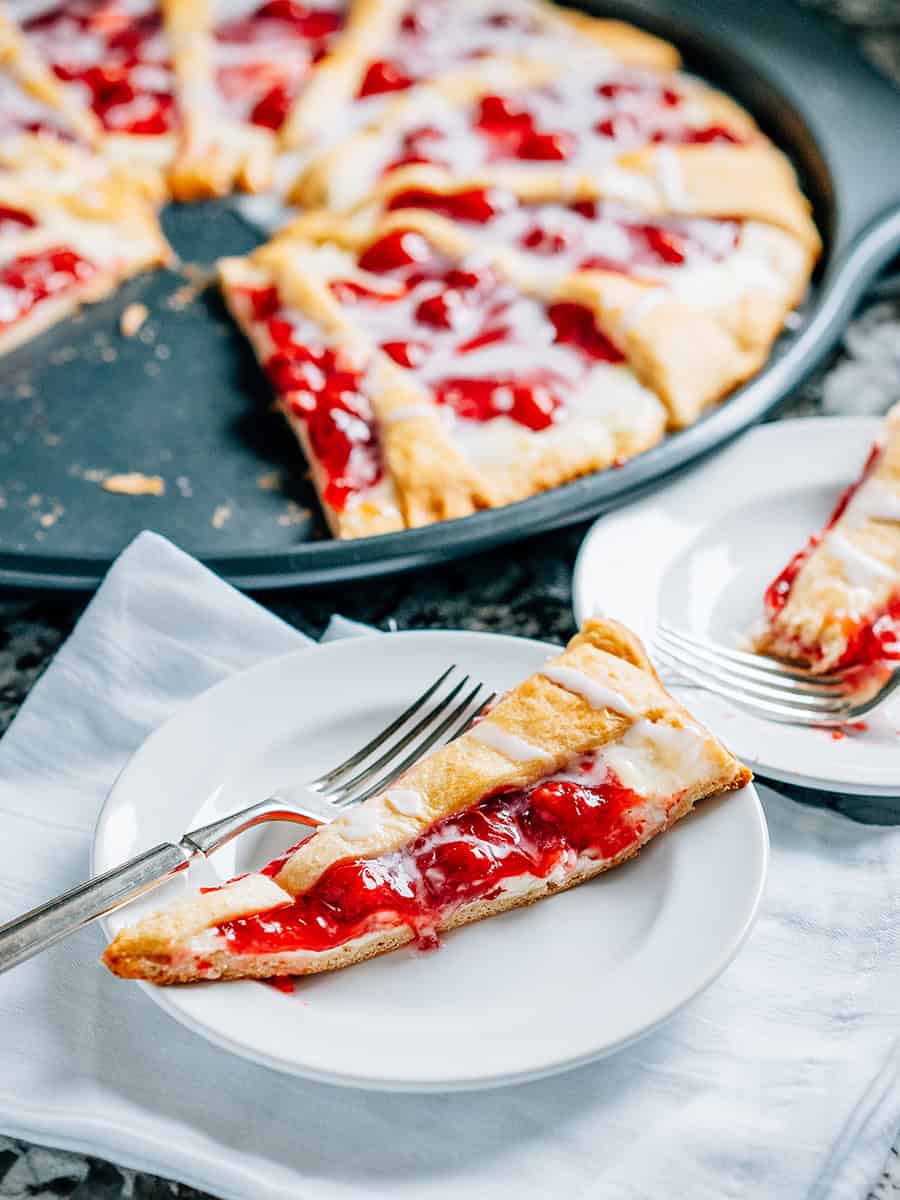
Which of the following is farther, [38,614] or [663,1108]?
[38,614]

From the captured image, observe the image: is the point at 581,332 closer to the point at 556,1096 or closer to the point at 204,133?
the point at 204,133

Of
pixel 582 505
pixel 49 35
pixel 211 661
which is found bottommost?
pixel 49 35

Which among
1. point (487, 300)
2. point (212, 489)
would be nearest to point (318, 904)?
point (212, 489)

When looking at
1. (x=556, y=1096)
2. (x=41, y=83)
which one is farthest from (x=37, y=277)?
(x=556, y=1096)

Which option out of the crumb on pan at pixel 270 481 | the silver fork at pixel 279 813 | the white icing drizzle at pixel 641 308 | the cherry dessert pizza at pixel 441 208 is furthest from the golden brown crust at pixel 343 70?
the silver fork at pixel 279 813

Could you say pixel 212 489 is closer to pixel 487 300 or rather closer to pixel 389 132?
pixel 487 300

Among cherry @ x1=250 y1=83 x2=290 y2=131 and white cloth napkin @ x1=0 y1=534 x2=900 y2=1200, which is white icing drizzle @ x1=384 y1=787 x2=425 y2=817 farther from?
cherry @ x1=250 y1=83 x2=290 y2=131
